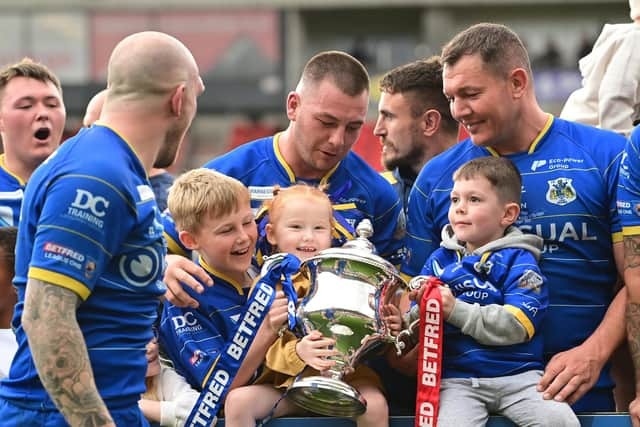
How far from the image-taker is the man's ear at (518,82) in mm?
4453

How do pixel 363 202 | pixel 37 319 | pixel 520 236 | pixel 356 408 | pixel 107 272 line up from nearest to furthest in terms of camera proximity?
pixel 37 319
pixel 107 272
pixel 356 408
pixel 520 236
pixel 363 202

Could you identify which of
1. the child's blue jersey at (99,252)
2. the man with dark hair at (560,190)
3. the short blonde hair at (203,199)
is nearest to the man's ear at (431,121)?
the man with dark hair at (560,190)

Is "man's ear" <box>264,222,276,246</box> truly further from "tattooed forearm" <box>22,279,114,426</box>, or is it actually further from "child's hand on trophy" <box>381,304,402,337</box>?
"tattooed forearm" <box>22,279,114,426</box>

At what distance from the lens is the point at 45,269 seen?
10.2ft

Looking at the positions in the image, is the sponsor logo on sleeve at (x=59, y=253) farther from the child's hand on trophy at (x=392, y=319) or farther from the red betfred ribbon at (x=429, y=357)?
the red betfred ribbon at (x=429, y=357)

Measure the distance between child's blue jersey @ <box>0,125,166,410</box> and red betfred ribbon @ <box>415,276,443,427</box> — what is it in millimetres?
Result: 1009

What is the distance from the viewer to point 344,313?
12.3ft

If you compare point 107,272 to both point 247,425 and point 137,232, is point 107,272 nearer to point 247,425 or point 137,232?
point 137,232

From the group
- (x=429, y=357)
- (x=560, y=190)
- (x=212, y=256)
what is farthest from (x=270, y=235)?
(x=560, y=190)

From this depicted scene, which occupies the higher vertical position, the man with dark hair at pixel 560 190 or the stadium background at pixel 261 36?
the stadium background at pixel 261 36

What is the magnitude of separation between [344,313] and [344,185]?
1.13 meters

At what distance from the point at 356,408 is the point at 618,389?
1.59 metres

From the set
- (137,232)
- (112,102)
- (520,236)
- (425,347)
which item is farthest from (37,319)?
(520,236)

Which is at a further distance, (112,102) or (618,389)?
(618,389)
